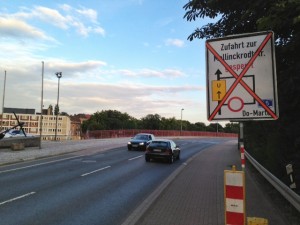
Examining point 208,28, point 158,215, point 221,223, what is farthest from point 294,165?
point 208,28

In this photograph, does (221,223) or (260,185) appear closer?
(221,223)

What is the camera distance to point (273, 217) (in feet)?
27.8

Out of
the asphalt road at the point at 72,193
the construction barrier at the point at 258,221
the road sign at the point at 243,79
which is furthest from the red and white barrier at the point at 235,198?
the asphalt road at the point at 72,193

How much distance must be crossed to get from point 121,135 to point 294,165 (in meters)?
56.2

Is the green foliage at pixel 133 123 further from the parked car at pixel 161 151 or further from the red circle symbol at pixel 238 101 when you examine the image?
the red circle symbol at pixel 238 101

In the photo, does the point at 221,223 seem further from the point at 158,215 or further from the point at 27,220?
the point at 27,220

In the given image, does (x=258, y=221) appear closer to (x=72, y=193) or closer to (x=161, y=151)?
(x=72, y=193)

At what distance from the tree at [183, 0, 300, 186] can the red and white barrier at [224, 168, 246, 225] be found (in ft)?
9.57

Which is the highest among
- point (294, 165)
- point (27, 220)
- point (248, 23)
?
point (248, 23)

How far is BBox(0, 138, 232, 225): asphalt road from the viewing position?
8.95 metres

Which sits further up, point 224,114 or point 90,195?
point 224,114

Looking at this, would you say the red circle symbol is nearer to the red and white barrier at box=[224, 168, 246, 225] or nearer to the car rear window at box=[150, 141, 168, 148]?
the red and white barrier at box=[224, 168, 246, 225]

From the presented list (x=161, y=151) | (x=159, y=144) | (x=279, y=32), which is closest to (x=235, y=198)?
(x=279, y=32)

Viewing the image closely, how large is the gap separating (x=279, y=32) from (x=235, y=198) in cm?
501
